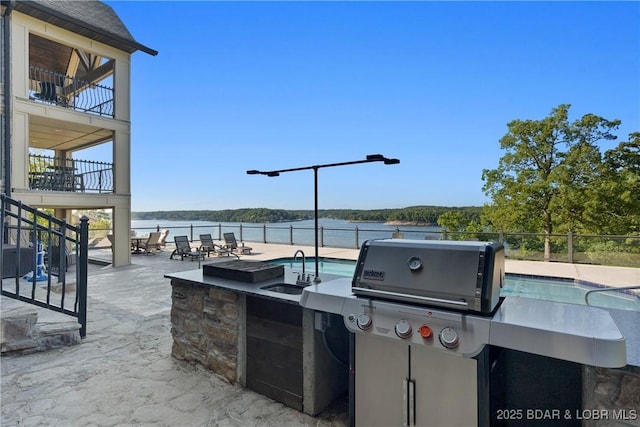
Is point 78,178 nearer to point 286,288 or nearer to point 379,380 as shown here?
point 286,288


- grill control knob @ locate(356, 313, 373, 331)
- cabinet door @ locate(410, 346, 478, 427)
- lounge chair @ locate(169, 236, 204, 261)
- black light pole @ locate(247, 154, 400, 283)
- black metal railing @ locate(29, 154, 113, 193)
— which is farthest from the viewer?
lounge chair @ locate(169, 236, 204, 261)

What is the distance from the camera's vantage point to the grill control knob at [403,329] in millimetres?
1614

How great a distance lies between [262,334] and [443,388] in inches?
52.5

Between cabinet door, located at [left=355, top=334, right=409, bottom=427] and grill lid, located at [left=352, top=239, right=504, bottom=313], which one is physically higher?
grill lid, located at [left=352, top=239, right=504, bottom=313]

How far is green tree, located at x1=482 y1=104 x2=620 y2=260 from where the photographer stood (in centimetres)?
1330

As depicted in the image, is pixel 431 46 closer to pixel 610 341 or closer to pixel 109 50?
pixel 109 50

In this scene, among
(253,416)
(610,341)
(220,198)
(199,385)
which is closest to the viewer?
(610,341)

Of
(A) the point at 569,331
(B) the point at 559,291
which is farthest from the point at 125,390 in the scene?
(B) the point at 559,291

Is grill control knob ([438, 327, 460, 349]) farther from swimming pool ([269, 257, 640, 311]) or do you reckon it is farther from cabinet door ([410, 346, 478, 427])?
swimming pool ([269, 257, 640, 311])

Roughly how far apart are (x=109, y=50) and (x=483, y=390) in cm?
1089

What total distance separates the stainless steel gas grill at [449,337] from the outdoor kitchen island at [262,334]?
0.39 meters

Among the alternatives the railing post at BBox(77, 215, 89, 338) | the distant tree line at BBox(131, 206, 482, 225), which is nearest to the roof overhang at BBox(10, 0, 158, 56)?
the distant tree line at BBox(131, 206, 482, 225)

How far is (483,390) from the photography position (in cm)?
155

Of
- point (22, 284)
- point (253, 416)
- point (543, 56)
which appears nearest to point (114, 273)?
point (22, 284)
